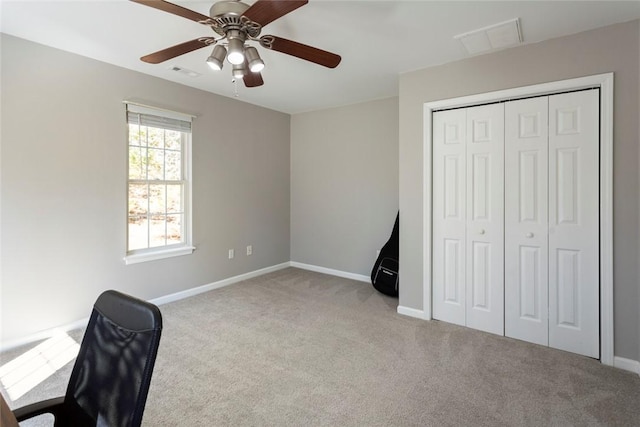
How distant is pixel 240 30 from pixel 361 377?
2.36m

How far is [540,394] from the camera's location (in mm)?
2057

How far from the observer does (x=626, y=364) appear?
2332mm

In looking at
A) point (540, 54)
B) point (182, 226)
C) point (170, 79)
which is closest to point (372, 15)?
point (540, 54)

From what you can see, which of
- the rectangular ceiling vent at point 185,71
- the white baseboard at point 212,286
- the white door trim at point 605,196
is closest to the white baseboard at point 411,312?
the white door trim at point 605,196

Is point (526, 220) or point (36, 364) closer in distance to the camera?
point (36, 364)

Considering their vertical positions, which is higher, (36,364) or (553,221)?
(553,221)

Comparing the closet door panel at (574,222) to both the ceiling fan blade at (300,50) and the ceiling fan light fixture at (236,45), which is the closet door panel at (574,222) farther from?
the ceiling fan light fixture at (236,45)

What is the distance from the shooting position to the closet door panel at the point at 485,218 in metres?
2.86

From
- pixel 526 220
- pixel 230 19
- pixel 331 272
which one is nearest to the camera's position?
pixel 230 19

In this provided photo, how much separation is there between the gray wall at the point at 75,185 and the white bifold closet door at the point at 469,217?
8.87ft

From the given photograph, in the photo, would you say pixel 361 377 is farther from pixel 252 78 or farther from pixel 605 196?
pixel 252 78

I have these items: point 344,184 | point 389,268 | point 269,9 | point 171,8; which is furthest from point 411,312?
point 171,8

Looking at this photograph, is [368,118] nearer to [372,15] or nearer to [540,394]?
[372,15]

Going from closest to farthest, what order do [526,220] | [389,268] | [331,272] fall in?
[526,220], [389,268], [331,272]
